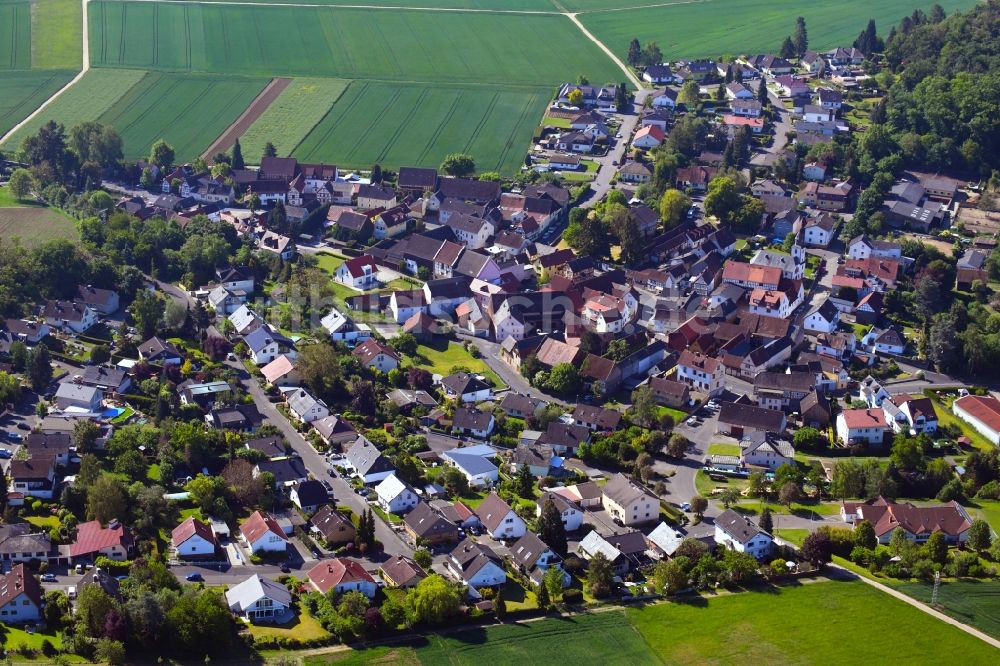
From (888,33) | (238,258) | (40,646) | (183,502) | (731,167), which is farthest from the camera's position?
(888,33)

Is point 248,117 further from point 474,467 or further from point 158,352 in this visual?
point 474,467

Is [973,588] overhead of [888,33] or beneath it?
beneath

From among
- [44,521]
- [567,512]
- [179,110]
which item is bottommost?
[567,512]

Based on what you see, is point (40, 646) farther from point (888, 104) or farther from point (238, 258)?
point (888, 104)

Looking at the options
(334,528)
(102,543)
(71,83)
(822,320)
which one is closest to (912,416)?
(822,320)

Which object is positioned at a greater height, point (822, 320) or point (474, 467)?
point (822, 320)

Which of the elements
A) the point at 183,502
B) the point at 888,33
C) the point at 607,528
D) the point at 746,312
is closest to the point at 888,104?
the point at 888,33
